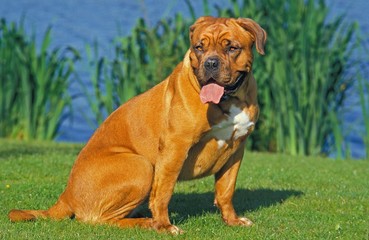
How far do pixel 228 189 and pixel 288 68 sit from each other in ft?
15.6

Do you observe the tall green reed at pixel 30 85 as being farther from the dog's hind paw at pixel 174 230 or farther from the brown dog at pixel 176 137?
the dog's hind paw at pixel 174 230

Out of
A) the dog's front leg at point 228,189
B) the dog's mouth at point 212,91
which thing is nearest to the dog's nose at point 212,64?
the dog's mouth at point 212,91

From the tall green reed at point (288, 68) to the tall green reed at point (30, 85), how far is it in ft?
2.27

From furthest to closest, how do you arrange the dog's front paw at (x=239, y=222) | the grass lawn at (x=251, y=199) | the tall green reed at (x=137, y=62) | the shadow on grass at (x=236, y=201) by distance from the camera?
the tall green reed at (x=137, y=62) → the shadow on grass at (x=236, y=201) → the dog's front paw at (x=239, y=222) → the grass lawn at (x=251, y=199)

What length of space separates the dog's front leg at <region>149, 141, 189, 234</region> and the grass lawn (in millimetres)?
104

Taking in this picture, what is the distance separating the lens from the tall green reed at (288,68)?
37.8ft

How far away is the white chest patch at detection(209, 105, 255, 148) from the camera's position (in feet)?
21.4

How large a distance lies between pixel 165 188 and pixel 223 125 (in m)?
0.60

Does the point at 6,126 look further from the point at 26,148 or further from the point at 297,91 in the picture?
the point at 297,91

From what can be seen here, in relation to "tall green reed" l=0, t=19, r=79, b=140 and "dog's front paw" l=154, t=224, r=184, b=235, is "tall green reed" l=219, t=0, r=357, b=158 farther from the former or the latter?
"dog's front paw" l=154, t=224, r=184, b=235

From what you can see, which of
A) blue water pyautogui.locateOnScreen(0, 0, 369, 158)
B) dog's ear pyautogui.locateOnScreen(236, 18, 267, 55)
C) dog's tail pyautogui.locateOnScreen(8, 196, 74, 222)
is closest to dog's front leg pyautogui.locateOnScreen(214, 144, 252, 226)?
dog's ear pyautogui.locateOnScreen(236, 18, 267, 55)

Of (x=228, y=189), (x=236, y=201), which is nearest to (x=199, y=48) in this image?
(x=228, y=189)

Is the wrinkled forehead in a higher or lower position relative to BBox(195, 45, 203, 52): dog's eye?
higher

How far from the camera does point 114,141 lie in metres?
6.85
